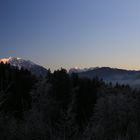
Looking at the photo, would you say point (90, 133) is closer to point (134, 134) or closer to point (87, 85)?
point (134, 134)

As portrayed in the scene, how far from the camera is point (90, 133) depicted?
6035 mm

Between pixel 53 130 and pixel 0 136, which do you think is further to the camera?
pixel 53 130

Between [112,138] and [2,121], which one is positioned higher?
[2,121]

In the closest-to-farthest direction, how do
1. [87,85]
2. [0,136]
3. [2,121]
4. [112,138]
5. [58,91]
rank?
[0,136], [2,121], [112,138], [58,91], [87,85]

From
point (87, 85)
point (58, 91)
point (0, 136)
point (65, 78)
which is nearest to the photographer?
point (0, 136)

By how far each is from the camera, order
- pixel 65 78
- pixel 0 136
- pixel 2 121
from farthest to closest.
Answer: pixel 65 78 < pixel 2 121 < pixel 0 136

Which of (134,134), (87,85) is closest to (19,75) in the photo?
(87,85)

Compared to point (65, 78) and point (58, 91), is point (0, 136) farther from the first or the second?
point (65, 78)

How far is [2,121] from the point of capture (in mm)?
5684

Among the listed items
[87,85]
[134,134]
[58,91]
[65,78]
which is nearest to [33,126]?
[134,134]

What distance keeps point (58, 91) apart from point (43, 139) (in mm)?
53118

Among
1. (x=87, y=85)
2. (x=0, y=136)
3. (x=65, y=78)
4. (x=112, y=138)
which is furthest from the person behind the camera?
(x=87, y=85)

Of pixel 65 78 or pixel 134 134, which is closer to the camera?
pixel 134 134

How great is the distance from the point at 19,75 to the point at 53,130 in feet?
184
